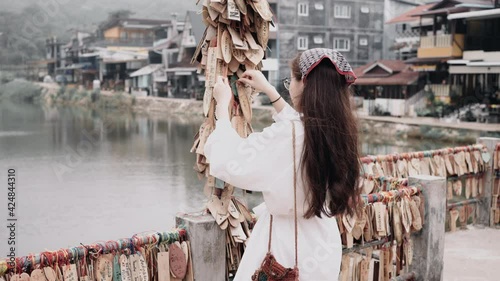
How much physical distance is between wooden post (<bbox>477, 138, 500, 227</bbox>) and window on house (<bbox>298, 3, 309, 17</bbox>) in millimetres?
25226

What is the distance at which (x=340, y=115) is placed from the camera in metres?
1.64

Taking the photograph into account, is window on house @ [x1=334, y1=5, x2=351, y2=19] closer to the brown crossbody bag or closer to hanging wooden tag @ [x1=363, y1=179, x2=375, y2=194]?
hanging wooden tag @ [x1=363, y1=179, x2=375, y2=194]

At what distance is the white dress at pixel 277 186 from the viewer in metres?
1.63

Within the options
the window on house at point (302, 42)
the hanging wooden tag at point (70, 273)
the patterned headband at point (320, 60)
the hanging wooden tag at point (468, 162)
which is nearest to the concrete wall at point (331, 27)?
the window on house at point (302, 42)

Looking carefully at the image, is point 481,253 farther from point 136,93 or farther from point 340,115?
point 136,93

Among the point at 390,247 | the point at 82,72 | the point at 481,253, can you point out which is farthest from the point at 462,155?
the point at 82,72

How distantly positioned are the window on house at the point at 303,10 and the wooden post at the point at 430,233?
2750 centimetres

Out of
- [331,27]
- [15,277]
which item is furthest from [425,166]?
[331,27]

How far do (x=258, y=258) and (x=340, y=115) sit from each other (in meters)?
0.50

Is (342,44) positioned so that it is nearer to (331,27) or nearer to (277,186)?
(331,27)

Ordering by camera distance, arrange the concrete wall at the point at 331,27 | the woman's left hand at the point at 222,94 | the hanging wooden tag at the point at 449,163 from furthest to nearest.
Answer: the concrete wall at the point at 331,27 → the hanging wooden tag at the point at 449,163 → the woman's left hand at the point at 222,94

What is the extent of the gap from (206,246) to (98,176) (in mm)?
16560

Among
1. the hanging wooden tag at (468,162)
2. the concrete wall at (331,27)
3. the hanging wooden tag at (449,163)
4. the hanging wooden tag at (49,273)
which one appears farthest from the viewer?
the concrete wall at (331,27)

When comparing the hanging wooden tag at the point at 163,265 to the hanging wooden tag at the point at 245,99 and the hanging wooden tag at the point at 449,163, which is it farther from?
the hanging wooden tag at the point at 449,163
